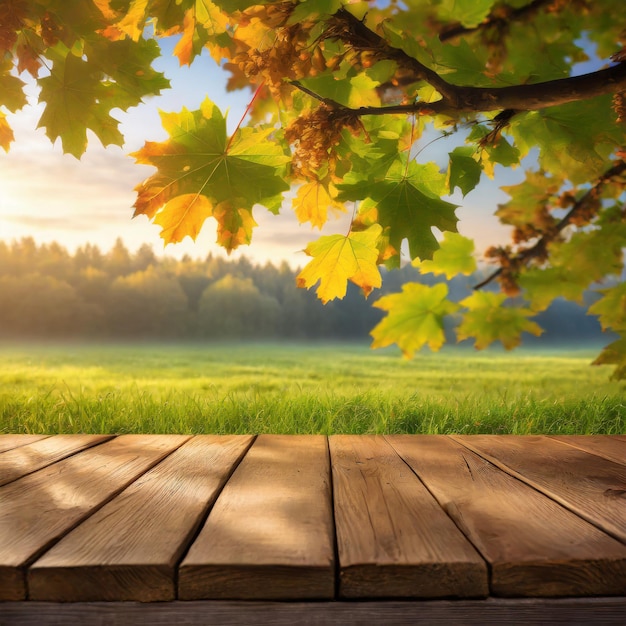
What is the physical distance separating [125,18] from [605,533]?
1.57 metres

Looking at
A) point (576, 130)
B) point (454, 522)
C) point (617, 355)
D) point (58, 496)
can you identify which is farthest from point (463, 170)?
point (58, 496)

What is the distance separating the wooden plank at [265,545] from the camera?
0.70 metres

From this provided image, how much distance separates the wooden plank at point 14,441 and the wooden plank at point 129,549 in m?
0.64

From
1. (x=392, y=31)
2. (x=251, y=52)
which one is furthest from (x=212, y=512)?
(x=392, y=31)

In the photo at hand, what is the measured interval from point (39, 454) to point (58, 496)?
17.1 inches

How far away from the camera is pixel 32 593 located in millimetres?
719

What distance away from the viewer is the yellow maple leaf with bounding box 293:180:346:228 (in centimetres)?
142

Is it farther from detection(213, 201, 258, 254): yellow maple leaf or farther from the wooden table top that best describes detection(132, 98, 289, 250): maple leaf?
the wooden table top

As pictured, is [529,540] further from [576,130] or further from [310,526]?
[576,130]

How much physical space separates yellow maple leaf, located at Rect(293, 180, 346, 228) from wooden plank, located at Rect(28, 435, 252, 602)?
766mm

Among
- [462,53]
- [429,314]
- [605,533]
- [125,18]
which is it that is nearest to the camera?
[605,533]

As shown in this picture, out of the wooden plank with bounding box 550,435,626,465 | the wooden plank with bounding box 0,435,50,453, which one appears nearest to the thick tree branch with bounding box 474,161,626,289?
the wooden plank with bounding box 550,435,626,465

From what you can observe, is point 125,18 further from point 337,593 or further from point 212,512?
point 337,593

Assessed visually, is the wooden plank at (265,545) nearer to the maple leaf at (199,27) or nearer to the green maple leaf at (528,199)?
the maple leaf at (199,27)
